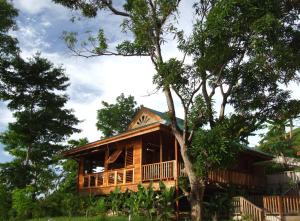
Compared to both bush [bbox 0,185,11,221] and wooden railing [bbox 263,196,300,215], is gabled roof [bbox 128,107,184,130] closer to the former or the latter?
wooden railing [bbox 263,196,300,215]

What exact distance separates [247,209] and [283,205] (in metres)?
1.69

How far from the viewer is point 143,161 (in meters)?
22.6

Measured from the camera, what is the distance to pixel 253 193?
85.0 feet

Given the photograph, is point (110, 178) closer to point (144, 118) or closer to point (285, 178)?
point (144, 118)

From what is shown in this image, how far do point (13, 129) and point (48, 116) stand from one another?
2815mm

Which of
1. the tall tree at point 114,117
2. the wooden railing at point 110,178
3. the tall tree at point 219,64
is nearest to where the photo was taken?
the tall tree at point 219,64

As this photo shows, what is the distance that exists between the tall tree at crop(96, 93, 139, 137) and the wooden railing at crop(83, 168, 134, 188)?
68.1 ft

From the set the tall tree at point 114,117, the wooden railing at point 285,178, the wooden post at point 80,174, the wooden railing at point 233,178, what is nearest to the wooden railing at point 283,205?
the wooden railing at point 233,178

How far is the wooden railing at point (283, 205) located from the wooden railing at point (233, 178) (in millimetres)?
3319

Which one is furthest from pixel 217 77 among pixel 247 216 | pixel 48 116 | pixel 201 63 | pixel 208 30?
pixel 48 116

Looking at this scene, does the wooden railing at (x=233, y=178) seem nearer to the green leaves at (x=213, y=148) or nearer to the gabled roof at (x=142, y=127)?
the gabled roof at (x=142, y=127)

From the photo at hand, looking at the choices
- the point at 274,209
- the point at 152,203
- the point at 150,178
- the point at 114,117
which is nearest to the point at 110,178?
the point at 150,178

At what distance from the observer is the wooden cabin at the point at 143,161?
20719 mm

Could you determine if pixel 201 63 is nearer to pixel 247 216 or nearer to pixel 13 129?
pixel 247 216
